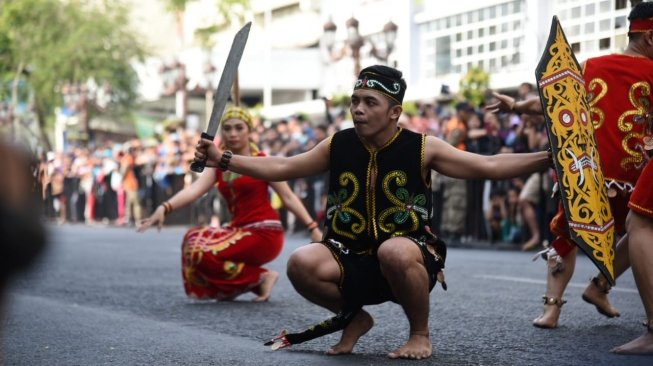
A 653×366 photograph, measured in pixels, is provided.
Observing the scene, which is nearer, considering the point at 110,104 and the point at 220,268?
the point at 220,268

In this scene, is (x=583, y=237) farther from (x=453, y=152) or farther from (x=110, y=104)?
(x=110, y=104)

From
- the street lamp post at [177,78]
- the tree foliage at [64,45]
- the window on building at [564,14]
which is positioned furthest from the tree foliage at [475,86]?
the tree foliage at [64,45]

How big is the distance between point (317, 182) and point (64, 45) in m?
22.6

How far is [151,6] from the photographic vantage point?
7312cm

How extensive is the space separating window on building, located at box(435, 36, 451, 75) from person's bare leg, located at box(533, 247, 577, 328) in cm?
3161

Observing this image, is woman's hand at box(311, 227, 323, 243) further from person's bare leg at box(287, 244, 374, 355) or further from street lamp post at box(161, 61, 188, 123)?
street lamp post at box(161, 61, 188, 123)

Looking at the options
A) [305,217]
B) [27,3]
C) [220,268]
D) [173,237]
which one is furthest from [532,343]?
[27,3]

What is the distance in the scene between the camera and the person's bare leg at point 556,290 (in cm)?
701

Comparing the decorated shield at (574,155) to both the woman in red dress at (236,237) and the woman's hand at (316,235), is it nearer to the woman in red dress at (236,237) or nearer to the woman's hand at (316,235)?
the woman's hand at (316,235)

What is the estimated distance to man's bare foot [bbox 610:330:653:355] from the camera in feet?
19.0

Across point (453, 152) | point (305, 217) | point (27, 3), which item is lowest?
point (305, 217)

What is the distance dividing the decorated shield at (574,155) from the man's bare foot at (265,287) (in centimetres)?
385

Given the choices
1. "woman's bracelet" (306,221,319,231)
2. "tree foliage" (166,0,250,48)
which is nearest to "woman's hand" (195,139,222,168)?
"woman's bracelet" (306,221,319,231)

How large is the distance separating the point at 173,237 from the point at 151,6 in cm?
5422
